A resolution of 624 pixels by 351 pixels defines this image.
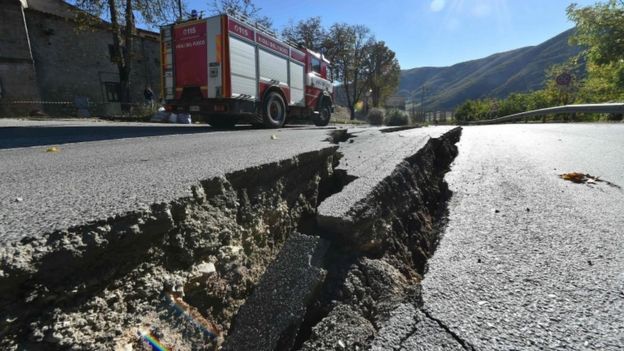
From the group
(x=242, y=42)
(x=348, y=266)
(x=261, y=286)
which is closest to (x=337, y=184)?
(x=348, y=266)

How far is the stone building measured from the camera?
16.7 m

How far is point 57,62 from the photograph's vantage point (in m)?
19.1

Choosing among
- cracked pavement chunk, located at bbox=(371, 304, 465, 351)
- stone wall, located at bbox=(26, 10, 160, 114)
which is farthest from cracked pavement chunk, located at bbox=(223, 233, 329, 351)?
stone wall, located at bbox=(26, 10, 160, 114)

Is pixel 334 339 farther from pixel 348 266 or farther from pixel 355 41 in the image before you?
pixel 355 41

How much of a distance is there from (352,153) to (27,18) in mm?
23567

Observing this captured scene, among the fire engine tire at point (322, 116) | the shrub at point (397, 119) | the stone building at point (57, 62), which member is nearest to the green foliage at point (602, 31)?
the shrub at point (397, 119)

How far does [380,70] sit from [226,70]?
1509 inches

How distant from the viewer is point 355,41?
120 ft

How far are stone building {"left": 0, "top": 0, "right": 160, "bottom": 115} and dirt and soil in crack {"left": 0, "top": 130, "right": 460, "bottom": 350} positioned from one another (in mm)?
17831

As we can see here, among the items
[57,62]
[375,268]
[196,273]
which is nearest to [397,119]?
[57,62]

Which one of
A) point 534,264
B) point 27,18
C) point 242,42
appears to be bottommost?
point 534,264

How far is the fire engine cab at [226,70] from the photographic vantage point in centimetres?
674

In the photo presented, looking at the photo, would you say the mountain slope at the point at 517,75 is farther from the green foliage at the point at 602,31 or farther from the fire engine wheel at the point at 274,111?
the fire engine wheel at the point at 274,111

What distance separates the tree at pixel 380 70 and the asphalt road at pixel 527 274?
134 ft
